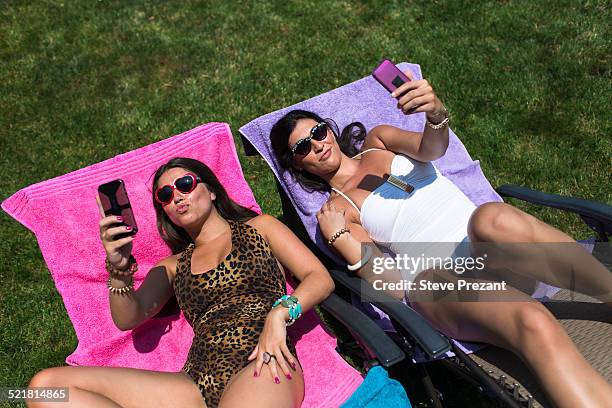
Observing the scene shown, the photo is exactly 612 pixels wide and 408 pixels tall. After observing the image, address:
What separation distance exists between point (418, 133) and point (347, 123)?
78 cm

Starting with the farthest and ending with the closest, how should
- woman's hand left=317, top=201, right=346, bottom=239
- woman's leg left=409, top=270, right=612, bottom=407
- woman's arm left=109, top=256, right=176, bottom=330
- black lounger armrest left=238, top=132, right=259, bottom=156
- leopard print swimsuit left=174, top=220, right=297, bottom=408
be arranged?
1. black lounger armrest left=238, top=132, right=259, bottom=156
2. woman's hand left=317, top=201, right=346, bottom=239
3. woman's arm left=109, top=256, right=176, bottom=330
4. leopard print swimsuit left=174, top=220, right=297, bottom=408
5. woman's leg left=409, top=270, right=612, bottom=407

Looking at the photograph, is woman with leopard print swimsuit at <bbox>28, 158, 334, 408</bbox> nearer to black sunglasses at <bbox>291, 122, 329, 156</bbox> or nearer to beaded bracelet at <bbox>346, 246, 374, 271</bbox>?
beaded bracelet at <bbox>346, 246, 374, 271</bbox>

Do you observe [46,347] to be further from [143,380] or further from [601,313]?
[601,313]

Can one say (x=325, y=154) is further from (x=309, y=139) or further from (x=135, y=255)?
(x=135, y=255)

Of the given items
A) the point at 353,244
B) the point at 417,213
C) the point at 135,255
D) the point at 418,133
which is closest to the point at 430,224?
the point at 417,213

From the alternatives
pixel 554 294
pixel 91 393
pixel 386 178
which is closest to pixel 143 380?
pixel 91 393

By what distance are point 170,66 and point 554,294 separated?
14.9 ft

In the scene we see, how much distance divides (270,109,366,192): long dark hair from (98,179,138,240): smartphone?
1194 millimetres

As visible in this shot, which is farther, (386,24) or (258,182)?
(386,24)

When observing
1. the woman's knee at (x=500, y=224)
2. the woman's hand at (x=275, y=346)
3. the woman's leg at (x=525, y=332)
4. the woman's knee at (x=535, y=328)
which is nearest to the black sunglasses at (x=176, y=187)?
the woman's hand at (x=275, y=346)

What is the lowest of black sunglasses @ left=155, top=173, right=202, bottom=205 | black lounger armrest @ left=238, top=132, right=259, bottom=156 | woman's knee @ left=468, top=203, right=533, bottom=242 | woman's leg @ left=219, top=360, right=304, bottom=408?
woman's leg @ left=219, top=360, right=304, bottom=408

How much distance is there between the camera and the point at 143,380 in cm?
313

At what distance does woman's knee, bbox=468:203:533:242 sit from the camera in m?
3.32

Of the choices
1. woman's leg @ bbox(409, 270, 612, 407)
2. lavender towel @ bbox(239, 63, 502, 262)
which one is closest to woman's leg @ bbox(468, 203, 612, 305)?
woman's leg @ bbox(409, 270, 612, 407)
